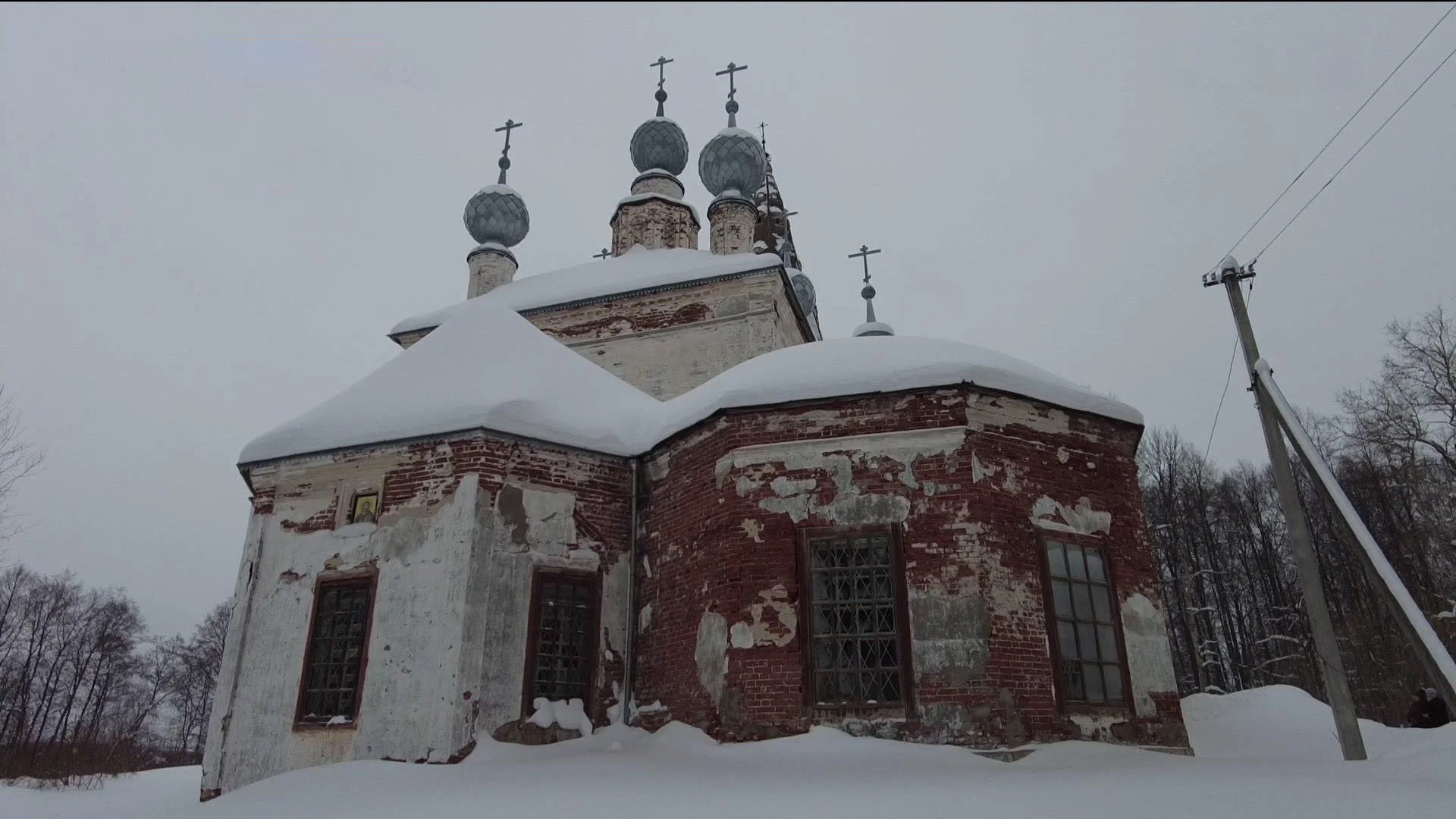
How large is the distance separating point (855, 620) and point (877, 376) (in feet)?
6.87

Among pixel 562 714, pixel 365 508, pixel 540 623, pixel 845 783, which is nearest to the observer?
pixel 845 783

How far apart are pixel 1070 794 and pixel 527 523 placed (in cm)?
522

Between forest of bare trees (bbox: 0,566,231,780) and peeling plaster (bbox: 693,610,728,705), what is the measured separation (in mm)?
22719

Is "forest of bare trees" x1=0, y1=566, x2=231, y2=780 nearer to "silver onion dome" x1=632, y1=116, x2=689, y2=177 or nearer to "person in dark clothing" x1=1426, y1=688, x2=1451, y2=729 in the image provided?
"silver onion dome" x1=632, y1=116, x2=689, y2=177

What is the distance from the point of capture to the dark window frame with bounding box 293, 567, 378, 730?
805 centimetres

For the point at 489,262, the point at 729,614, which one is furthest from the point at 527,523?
the point at 489,262

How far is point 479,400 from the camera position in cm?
894

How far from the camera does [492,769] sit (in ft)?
23.7

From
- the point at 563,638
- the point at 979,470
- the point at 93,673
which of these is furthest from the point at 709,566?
the point at 93,673

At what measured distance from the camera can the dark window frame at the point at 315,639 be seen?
8.05m

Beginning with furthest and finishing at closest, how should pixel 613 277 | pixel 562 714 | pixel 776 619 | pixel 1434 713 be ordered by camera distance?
pixel 613 277, pixel 1434 713, pixel 562 714, pixel 776 619

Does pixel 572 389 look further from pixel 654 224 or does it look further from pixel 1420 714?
pixel 1420 714

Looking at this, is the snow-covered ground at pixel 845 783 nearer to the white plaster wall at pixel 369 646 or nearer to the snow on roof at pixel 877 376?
the white plaster wall at pixel 369 646

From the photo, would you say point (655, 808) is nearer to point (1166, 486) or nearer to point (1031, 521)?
point (1031, 521)
